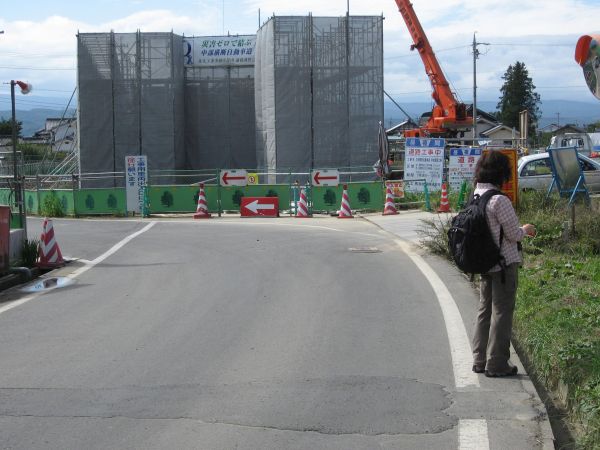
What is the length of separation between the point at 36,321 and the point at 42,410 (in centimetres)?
360

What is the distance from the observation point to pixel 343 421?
549 centimetres

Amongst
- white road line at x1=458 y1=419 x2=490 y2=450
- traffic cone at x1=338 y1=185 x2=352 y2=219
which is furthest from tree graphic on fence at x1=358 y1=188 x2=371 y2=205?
white road line at x1=458 y1=419 x2=490 y2=450

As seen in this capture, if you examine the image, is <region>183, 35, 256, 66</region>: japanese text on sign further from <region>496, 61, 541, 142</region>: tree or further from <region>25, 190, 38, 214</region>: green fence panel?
<region>496, 61, 541, 142</region>: tree

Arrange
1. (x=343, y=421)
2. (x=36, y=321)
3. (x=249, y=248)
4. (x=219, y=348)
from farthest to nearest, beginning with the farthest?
(x=249, y=248), (x=36, y=321), (x=219, y=348), (x=343, y=421)

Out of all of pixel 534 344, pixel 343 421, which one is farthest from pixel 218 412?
pixel 534 344

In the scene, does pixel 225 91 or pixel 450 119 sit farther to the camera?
pixel 450 119

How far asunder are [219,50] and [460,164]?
58.5 ft

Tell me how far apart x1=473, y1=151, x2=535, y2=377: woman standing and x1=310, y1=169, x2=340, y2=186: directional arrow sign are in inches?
774

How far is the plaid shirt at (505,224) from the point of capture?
20.6 ft

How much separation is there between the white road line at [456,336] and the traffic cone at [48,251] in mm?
6204

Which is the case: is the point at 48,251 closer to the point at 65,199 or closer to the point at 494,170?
the point at 494,170

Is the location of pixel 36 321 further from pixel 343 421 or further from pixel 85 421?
pixel 343 421

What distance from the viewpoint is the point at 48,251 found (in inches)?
544

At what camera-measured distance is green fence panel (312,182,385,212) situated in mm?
26094
